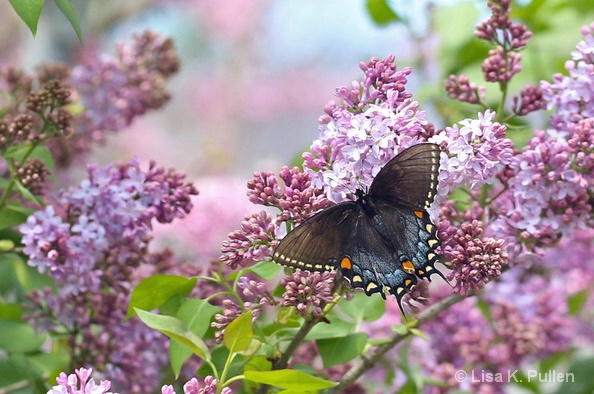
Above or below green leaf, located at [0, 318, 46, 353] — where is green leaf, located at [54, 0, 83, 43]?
above

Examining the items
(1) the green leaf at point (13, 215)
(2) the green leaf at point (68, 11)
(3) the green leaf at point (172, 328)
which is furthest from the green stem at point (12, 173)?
(3) the green leaf at point (172, 328)

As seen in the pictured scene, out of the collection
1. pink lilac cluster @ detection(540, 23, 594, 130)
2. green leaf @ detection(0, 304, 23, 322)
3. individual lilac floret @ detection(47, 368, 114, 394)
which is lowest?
individual lilac floret @ detection(47, 368, 114, 394)

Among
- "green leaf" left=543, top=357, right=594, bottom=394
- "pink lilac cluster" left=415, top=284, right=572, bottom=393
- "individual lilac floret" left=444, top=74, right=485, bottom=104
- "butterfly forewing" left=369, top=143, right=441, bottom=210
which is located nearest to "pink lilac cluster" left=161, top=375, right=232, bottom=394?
"butterfly forewing" left=369, top=143, right=441, bottom=210

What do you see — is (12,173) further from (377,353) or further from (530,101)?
(530,101)

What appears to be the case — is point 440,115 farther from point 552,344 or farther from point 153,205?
point 153,205

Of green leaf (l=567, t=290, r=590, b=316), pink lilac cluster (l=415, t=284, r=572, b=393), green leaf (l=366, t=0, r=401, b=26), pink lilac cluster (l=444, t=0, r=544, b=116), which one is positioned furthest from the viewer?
green leaf (l=366, t=0, r=401, b=26)

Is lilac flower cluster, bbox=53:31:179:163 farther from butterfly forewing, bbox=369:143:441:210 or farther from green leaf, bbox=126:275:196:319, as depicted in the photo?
butterfly forewing, bbox=369:143:441:210

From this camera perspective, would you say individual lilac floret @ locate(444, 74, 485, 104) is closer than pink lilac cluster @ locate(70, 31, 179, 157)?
Yes

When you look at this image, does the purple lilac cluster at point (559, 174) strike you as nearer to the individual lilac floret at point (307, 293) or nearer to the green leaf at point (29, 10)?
the individual lilac floret at point (307, 293)
